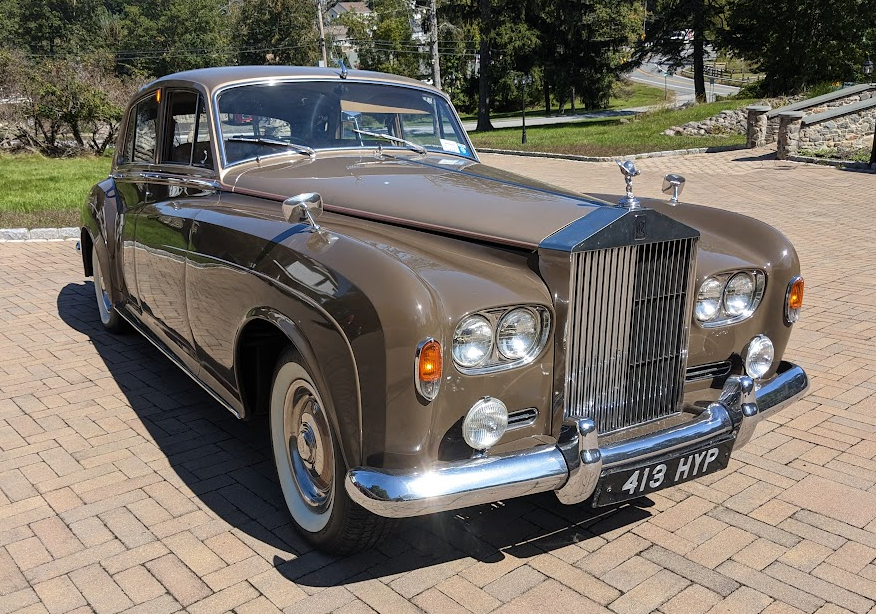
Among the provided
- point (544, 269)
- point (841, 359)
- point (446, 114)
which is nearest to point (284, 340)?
point (544, 269)

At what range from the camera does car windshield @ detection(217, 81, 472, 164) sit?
4023mm

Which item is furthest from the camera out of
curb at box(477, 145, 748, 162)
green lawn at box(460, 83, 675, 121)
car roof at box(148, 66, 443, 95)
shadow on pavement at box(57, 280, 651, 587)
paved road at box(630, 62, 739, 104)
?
paved road at box(630, 62, 739, 104)

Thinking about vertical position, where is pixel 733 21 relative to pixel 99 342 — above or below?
above

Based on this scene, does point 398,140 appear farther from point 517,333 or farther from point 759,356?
point 759,356

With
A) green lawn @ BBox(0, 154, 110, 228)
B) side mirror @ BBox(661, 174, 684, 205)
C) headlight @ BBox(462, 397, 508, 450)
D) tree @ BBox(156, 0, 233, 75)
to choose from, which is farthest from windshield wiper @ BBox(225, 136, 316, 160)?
tree @ BBox(156, 0, 233, 75)

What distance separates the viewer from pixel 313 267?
9.05 feet

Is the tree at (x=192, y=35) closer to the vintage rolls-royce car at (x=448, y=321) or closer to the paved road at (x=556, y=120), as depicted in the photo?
the paved road at (x=556, y=120)

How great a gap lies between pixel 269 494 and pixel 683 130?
22.3 metres

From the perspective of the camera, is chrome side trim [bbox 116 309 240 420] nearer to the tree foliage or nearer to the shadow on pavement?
the shadow on pavement

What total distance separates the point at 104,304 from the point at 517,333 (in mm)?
4333

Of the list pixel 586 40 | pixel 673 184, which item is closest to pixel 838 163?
pixel 673 184

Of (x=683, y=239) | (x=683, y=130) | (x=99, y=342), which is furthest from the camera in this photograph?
(x=683, y=130)

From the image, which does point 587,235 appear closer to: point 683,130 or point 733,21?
point 683,130

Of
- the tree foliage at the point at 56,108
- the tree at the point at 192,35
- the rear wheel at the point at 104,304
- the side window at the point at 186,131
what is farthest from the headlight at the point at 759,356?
the tree at the point at 192,35
